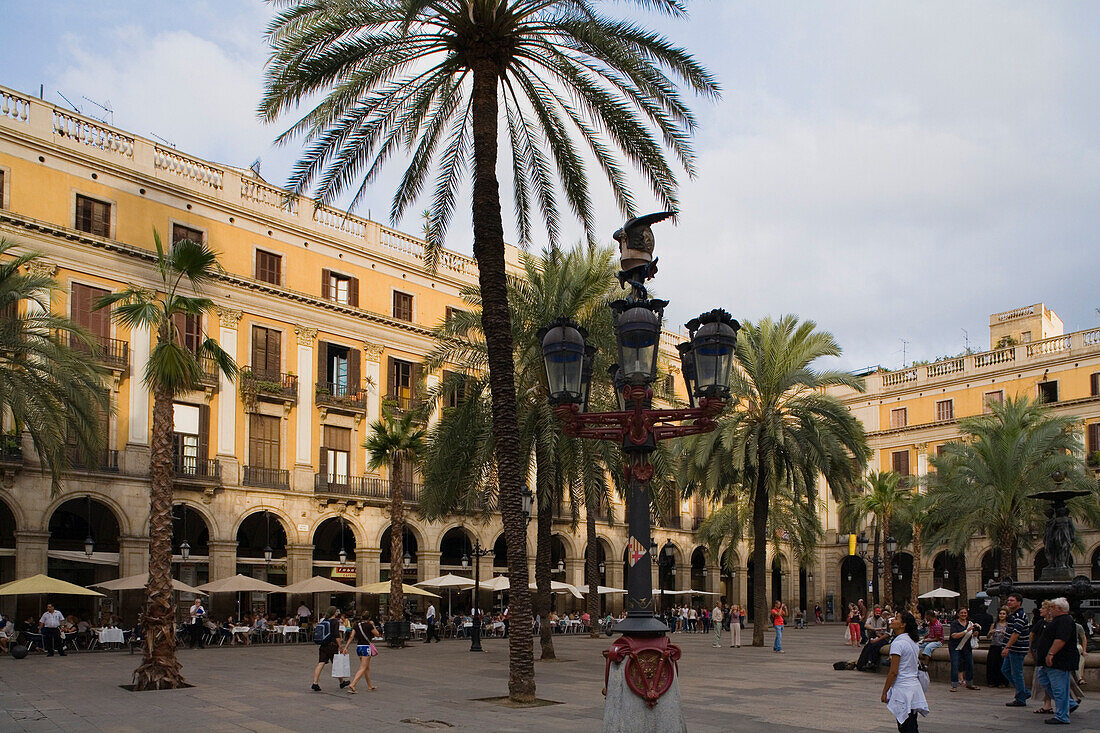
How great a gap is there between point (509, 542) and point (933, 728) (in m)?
6.84

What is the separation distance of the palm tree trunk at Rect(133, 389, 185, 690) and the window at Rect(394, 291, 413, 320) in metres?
25.0

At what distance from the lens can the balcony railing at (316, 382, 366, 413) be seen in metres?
41.5

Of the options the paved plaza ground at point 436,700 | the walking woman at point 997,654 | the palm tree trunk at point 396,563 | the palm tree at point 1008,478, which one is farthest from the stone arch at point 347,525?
the walking woman at point 997,654

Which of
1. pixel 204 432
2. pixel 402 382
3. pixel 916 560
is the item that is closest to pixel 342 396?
pixel 402 382

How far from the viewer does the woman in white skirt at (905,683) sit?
9781 millimetres

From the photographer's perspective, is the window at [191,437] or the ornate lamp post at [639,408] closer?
the ornate lamp post at [639,408]

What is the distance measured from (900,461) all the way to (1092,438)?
10999mm

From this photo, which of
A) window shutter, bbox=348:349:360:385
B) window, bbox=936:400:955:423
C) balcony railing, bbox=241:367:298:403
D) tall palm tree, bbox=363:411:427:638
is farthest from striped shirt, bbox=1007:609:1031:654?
window, bbox=936:400:955:423

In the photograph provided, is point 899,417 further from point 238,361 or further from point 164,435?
point 164,435

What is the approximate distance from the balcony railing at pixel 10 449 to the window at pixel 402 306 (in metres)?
17.0

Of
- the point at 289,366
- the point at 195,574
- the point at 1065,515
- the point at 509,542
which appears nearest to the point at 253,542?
the point at 195,574

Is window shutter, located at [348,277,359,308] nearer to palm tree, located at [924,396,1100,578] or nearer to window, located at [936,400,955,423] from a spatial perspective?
palm tree, located at [924,396,1100,578]

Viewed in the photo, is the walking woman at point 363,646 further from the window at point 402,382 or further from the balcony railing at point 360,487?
the window at point 402,382

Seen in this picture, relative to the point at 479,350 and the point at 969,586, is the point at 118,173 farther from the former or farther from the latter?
the point at 969,586
